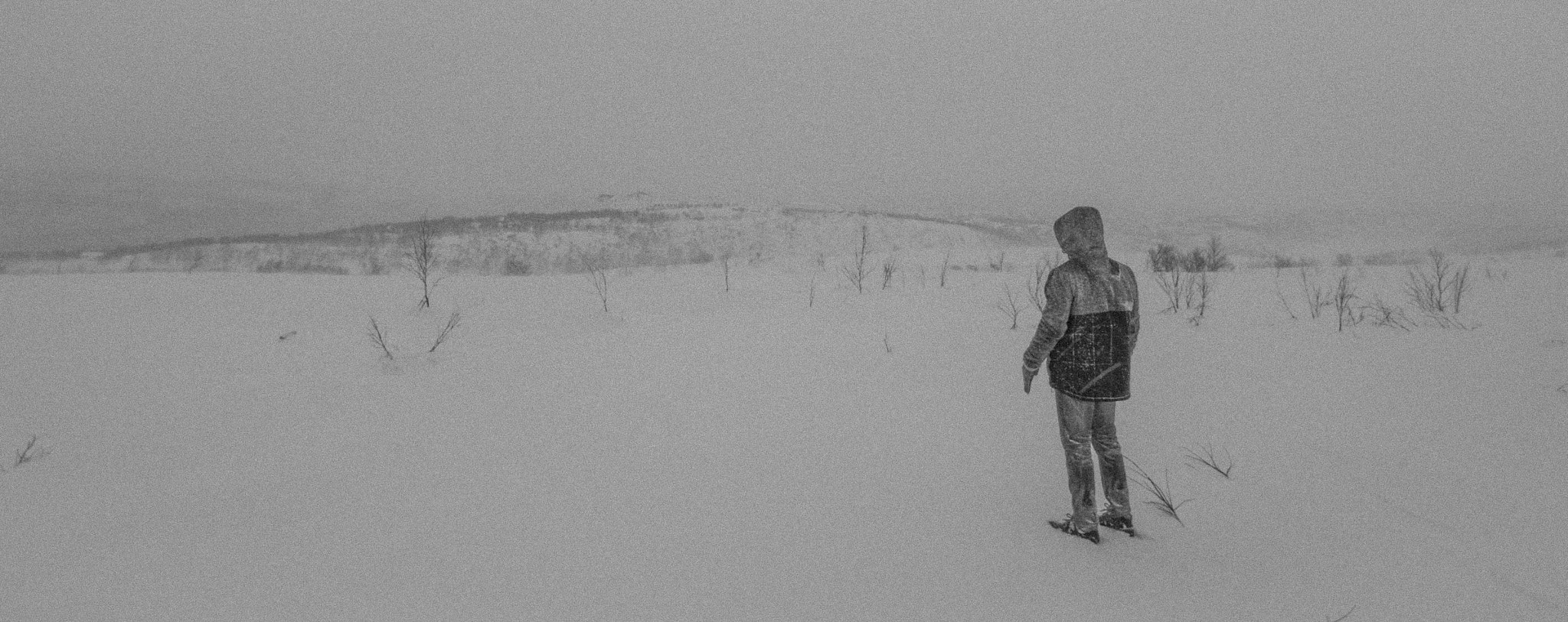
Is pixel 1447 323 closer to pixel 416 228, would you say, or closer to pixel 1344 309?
pixel 1344 309

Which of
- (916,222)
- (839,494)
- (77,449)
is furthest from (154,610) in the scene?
(916,222)

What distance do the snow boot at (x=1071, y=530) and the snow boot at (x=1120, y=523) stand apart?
0.13 m

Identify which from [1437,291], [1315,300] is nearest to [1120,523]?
[1315,300]

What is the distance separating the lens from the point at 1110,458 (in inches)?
109

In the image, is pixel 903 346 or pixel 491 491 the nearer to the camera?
pixel 491 491

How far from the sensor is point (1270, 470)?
11.6 ft

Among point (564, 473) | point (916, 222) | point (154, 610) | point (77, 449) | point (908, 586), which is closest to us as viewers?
point (154, 610)

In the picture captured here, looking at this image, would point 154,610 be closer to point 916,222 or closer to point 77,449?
point 77,449

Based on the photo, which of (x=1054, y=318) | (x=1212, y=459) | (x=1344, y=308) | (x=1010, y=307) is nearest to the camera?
(x=1054, y=318)

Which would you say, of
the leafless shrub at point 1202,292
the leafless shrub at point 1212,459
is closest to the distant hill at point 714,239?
the leafless shrub at point 1202,292

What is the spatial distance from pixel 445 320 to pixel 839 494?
237 inches

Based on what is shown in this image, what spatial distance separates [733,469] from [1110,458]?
225 centimetres

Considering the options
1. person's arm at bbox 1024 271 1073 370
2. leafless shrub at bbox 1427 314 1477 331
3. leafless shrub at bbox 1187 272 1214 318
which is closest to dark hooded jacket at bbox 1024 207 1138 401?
person's arm at bbox 1024 271 1073 370

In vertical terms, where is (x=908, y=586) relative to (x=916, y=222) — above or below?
below
